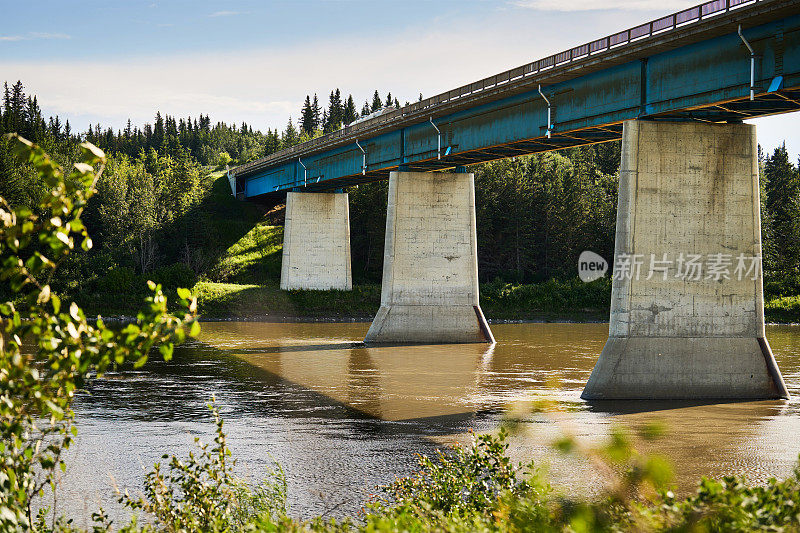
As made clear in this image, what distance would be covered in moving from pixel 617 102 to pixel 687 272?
23.8ft

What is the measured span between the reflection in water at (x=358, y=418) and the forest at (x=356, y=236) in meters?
30.4

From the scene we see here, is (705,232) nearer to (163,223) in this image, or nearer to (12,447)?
(12,447)

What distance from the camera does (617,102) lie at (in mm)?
32156

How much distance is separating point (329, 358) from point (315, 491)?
84.9 ft

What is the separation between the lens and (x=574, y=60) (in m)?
34.4

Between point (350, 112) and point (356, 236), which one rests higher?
point (350, 112)

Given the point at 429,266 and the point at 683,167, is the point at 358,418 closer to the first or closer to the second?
the point at 683,167

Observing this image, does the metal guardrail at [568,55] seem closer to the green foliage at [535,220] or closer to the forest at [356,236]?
the forest at [356,236]

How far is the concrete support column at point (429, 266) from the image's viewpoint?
5031 cm

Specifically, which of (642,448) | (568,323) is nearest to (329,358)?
(642,448)

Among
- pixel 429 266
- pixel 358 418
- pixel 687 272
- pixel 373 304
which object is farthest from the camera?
pixel 373 304

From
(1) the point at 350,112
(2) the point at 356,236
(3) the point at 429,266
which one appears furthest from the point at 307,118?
(3) the point at 429,266

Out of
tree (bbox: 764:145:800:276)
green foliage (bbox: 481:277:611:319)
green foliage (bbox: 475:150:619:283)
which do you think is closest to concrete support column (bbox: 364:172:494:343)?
green foliage (bbox: 481:277:611:319)

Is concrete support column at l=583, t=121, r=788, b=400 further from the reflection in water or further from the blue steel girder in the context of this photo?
the blue steel girder
